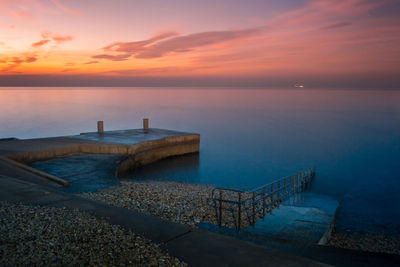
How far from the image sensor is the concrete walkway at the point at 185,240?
489cm

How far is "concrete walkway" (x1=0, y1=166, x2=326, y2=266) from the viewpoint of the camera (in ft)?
16.1

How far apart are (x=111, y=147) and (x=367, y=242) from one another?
14.9 metres

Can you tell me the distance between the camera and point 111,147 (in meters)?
19.5

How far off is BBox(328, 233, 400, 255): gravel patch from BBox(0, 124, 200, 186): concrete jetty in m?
10.6

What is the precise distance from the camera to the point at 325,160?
92.0 feet

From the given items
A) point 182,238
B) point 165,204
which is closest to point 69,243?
point 182,238

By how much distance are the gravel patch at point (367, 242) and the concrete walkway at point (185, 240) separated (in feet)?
20.4

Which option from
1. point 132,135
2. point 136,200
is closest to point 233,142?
point 132,135

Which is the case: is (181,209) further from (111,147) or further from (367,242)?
(111,147)

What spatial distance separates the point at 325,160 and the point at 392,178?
6397 millimetres

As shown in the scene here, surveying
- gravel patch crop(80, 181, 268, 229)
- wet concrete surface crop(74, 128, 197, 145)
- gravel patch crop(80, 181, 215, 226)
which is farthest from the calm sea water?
gravel patch crop(80, 181, 215, 226)

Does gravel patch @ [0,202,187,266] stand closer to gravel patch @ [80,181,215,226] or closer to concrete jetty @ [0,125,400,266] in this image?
concrete jetty @ [0,125,400,266]

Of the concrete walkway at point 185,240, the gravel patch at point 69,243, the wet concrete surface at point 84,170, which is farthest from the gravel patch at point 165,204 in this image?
the gravel patch at point 69,243

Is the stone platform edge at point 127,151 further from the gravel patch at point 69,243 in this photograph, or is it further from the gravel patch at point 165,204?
the gravel patch at point 69,243
